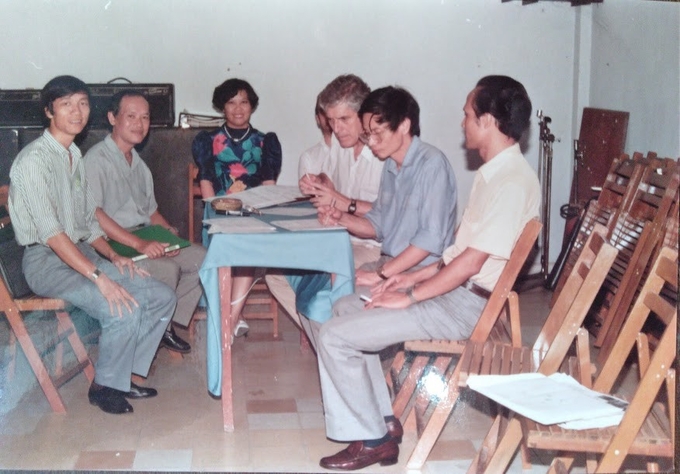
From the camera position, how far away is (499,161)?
2717 mm

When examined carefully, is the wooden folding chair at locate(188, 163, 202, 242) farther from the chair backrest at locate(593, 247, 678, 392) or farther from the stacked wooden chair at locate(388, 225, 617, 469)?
the chair backrest at locate(593, 247, 678, 392)

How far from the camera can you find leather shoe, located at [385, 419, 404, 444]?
9.74 ft

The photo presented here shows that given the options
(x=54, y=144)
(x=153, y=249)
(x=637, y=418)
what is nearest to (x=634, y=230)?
(x=637, y=418)

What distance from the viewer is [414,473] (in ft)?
9.42

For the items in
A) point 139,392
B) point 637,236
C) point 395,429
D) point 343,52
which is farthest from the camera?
point 343,52

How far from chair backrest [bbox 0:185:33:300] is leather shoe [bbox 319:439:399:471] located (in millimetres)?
1505

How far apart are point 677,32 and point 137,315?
280 cm

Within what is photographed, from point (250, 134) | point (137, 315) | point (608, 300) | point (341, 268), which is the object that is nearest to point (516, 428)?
point (341, 268)

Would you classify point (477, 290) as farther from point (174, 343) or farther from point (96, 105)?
point (96, 105)

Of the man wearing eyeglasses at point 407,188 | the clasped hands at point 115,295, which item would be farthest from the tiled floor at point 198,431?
the man wearing eyeglasses at point 407,188

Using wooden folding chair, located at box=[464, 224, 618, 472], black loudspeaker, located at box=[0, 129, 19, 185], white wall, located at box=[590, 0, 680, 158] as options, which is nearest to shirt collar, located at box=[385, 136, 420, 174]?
wooden folding chair, located at box=[464, 224, 618, 472]

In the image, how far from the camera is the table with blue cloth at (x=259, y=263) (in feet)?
9.79

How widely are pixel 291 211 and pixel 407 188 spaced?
0.55 meters

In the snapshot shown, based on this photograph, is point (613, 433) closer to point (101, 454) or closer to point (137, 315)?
point (101, 454)
